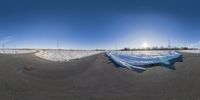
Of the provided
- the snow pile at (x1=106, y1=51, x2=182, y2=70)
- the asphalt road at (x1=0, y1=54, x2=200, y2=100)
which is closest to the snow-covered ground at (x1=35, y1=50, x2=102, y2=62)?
the asphalt road at (x1=0, y1=54, x2=200, y2=100)

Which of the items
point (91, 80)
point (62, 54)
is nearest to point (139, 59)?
point (91, 80)

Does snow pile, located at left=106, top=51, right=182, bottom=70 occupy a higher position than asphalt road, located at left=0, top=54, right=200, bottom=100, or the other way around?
snow pile, located at left=106, top=51, right=182, bottom=70

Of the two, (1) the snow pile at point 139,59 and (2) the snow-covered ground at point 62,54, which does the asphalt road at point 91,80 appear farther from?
(2) the snow-covered ground at point 62,54

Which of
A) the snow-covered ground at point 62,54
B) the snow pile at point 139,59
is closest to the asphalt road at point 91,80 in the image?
the snow pile at point 139,59

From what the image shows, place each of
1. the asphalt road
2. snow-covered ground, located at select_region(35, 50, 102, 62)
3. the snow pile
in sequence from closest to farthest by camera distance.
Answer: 1. the asphalt road
2. the snow pile
3. snow-covered ground, located at select_region(35, 50, 102, 62)

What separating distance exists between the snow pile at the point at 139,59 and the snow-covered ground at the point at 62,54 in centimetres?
136

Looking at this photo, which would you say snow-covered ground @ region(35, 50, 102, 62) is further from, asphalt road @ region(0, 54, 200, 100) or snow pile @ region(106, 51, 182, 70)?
snow pile @ region(106, 51, 182, 70)

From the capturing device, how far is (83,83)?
37.6ft

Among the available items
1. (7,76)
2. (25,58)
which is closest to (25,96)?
(7,76)

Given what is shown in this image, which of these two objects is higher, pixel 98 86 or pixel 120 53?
pixel 120 53

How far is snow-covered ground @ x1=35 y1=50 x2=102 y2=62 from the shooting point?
13.1m

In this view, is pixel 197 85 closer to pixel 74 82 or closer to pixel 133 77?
pixel 133 77

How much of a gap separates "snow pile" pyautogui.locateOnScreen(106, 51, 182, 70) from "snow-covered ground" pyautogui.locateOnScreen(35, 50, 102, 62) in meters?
1.36

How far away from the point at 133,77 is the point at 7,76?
3.92 metres
